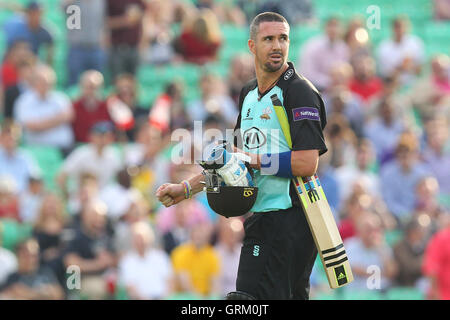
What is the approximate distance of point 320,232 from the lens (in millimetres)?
5801

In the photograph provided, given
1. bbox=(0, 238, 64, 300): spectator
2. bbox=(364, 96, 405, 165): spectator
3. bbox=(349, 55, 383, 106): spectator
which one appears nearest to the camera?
bbox=(0, 238, 64, 300): spectator

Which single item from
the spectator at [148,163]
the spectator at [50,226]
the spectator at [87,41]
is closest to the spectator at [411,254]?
the spectator at [148,163]

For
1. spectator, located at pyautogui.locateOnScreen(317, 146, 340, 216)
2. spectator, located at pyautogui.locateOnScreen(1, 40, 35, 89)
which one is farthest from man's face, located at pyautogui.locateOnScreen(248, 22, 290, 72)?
spectator, located at pyautogui.locateOnScreen(1, 40, 35, 89)

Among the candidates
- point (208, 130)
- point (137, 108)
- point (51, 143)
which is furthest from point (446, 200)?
point (51, 143)

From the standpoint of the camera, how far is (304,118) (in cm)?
572

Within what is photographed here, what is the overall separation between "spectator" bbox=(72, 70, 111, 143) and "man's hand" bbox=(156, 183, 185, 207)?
623 cm

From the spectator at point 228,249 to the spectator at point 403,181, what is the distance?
2478 mm

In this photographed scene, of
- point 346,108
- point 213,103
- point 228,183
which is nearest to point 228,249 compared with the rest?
point 213,103

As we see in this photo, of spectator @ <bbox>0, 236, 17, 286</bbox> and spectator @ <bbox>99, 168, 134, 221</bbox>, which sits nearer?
spectator @ <bbox>0, 236, 17, 286</bbox>

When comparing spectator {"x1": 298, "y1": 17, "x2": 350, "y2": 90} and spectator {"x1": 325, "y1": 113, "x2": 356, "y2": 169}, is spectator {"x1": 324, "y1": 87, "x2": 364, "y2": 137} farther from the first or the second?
spectator {"x1": 298, "y1": 17, "x2": 350, "y2": 90}

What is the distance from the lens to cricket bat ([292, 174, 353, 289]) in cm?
580
